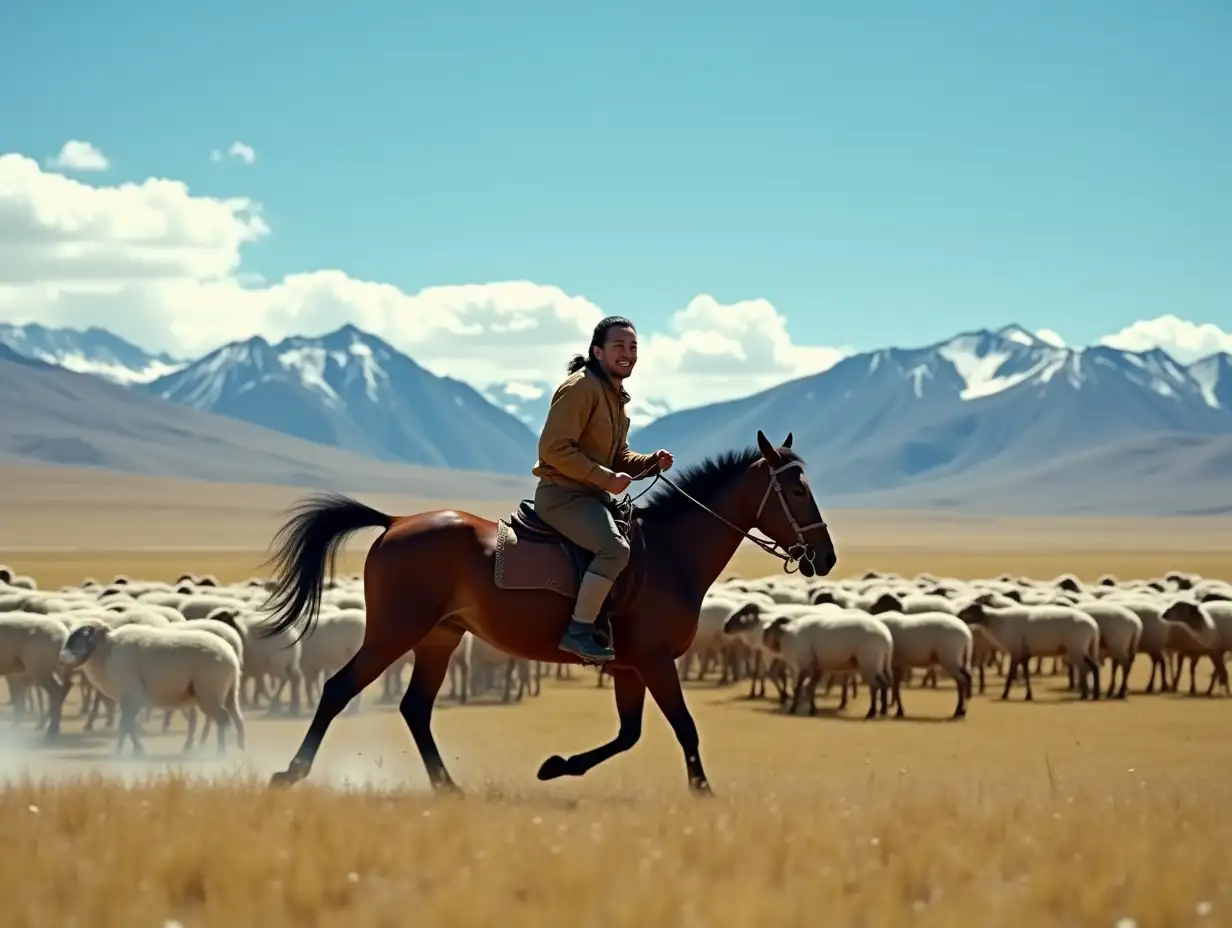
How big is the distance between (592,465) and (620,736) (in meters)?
1.68

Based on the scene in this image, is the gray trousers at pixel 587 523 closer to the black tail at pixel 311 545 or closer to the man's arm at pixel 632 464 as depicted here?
the man's arm at pixel 632 464

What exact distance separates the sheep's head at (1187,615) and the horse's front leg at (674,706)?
16.9 metres

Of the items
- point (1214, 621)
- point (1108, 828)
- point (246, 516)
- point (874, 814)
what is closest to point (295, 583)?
point (874, 814)

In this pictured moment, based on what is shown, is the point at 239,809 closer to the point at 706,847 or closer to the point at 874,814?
the point at 706,847

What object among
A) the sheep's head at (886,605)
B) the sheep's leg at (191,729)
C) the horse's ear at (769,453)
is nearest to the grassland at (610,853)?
the horse's ear at (769,453)

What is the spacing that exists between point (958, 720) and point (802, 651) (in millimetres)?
2183

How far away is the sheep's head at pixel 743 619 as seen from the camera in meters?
23.5

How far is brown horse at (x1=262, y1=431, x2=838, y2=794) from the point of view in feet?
30.4

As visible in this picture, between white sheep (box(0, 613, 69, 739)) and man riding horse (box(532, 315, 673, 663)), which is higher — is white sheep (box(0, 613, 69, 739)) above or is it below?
below

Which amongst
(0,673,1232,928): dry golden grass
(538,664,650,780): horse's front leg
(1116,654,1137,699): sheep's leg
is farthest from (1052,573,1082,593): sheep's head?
(538,664,650,780): horse's front leg

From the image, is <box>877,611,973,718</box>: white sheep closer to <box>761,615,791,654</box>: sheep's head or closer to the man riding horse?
<box>761,615,791,654</box>: sheep's head

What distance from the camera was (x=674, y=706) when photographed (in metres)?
9.10

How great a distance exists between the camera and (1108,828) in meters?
7.04

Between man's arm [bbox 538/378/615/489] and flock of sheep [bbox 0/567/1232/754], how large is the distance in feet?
24.2
